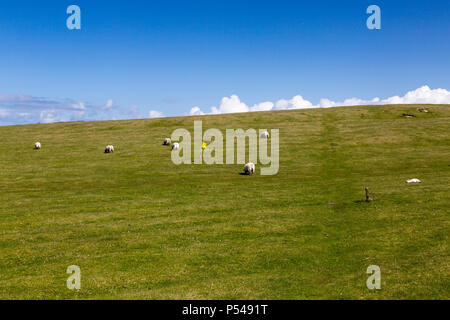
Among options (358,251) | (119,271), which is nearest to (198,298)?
(119,271)

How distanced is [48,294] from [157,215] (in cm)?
1343

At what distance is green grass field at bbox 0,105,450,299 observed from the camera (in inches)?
703

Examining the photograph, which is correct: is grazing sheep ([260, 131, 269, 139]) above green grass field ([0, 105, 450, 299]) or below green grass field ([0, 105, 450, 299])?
above

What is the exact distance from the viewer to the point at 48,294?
17484mm

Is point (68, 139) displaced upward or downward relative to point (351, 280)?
upward

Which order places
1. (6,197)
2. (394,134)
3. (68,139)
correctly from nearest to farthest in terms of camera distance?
(6,197) → (394,134) → (68,139)

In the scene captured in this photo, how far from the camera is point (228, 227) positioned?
87.3 ft

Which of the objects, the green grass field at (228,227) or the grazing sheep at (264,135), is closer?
the green grass field at (228,227)

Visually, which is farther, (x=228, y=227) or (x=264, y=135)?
(x=264, y=135)

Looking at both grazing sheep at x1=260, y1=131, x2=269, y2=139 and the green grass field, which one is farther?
grazing sheep at x1=260, y1=131, x2=269, y2=139

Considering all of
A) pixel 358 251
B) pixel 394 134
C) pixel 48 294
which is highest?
pixel 394 134

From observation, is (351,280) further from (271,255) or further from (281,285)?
(271,255)

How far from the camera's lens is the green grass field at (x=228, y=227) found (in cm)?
1786

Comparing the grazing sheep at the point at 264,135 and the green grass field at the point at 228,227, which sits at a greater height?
the grazing sheep at the point at 264,135
